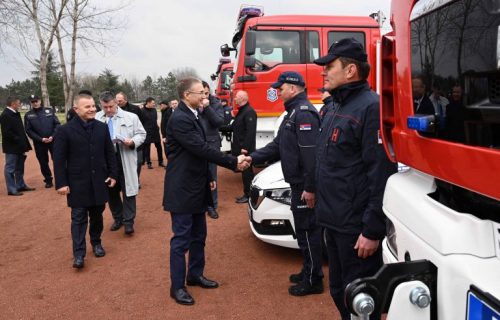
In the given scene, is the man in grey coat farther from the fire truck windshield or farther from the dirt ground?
the fire truck windshield

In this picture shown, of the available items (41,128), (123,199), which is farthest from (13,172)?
(123,199)

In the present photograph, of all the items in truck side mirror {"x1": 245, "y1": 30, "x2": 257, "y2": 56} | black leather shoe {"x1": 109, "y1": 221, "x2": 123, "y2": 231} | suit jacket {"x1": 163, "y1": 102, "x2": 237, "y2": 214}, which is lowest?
black leather shoe {"x1": 109, "y1": 221, "x2": 123, "y2": 231}

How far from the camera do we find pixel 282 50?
730 centimetres

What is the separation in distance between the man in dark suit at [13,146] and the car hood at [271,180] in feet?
19.7

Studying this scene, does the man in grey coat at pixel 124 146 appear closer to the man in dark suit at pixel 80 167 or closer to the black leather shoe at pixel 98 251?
the black leather shoe at pixel 98 251

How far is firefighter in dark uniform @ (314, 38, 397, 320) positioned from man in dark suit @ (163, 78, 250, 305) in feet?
4.65

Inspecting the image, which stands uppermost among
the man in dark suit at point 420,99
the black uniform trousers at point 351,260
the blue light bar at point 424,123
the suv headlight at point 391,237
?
the man in dark suit at point 420,99

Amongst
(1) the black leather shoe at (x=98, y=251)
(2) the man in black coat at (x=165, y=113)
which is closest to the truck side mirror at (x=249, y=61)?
(2) the man in black coat at (x=165, y=113)

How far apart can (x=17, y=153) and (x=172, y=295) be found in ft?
20.7

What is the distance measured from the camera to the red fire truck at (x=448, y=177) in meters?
1.29

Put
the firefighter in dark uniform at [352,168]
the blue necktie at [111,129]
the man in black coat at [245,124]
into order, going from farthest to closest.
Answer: the man in black coat at [245,124] → the blue necktie at [111,129] → the firefighter in dark uniform at [352,168]

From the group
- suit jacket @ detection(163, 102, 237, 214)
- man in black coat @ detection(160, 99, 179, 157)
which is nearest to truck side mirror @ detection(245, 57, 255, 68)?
man in black coat @ detection(160, 99, 179, 157)

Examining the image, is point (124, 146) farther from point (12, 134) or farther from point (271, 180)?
point (12, 134)

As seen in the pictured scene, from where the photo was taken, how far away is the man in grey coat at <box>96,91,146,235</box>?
5.50 meters
